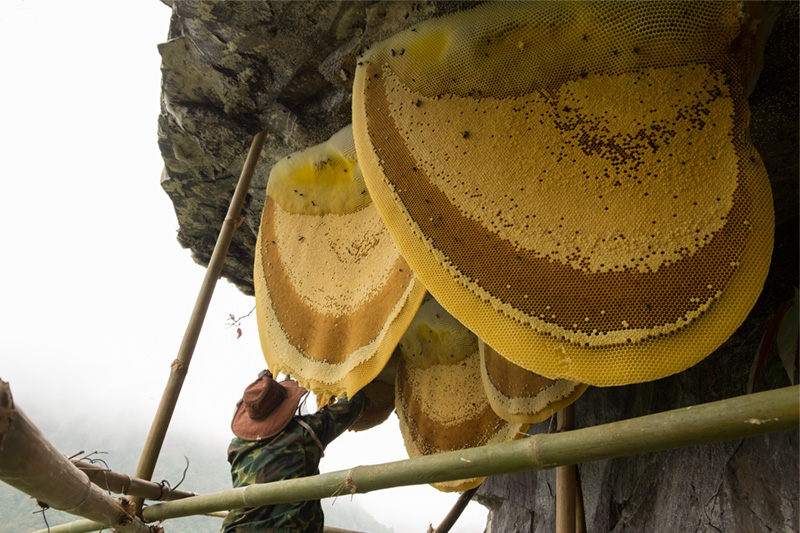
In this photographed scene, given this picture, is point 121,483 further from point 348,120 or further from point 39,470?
point 348,120

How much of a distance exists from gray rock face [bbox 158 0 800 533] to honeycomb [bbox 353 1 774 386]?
0.35 metres

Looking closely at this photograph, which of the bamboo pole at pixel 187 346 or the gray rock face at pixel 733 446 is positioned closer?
the gray rock face at pixel 733 446

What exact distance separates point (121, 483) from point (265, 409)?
811 mm

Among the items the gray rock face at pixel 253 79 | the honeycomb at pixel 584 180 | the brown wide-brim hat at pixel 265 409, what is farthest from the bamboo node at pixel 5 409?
the brown wide-brim hat at pixel 265 409

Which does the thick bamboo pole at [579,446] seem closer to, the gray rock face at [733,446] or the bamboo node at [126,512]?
the bamboo node at [126,512]

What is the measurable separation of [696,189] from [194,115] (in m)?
2.17

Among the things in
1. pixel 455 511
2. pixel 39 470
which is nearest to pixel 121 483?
pixel 39 470

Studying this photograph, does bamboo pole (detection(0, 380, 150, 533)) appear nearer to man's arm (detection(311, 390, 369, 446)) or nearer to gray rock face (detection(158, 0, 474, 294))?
man's arm (detection(311, 390, 369, 446))

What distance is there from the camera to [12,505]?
15.8m

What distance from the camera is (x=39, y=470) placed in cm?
116

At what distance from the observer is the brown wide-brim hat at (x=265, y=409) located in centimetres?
273

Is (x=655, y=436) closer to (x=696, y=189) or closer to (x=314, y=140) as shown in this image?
(x=696, y=189)

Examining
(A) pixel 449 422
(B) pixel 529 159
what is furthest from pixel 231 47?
(A) pixel 449 422

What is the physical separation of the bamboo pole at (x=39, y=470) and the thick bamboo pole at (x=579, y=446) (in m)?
0.48
